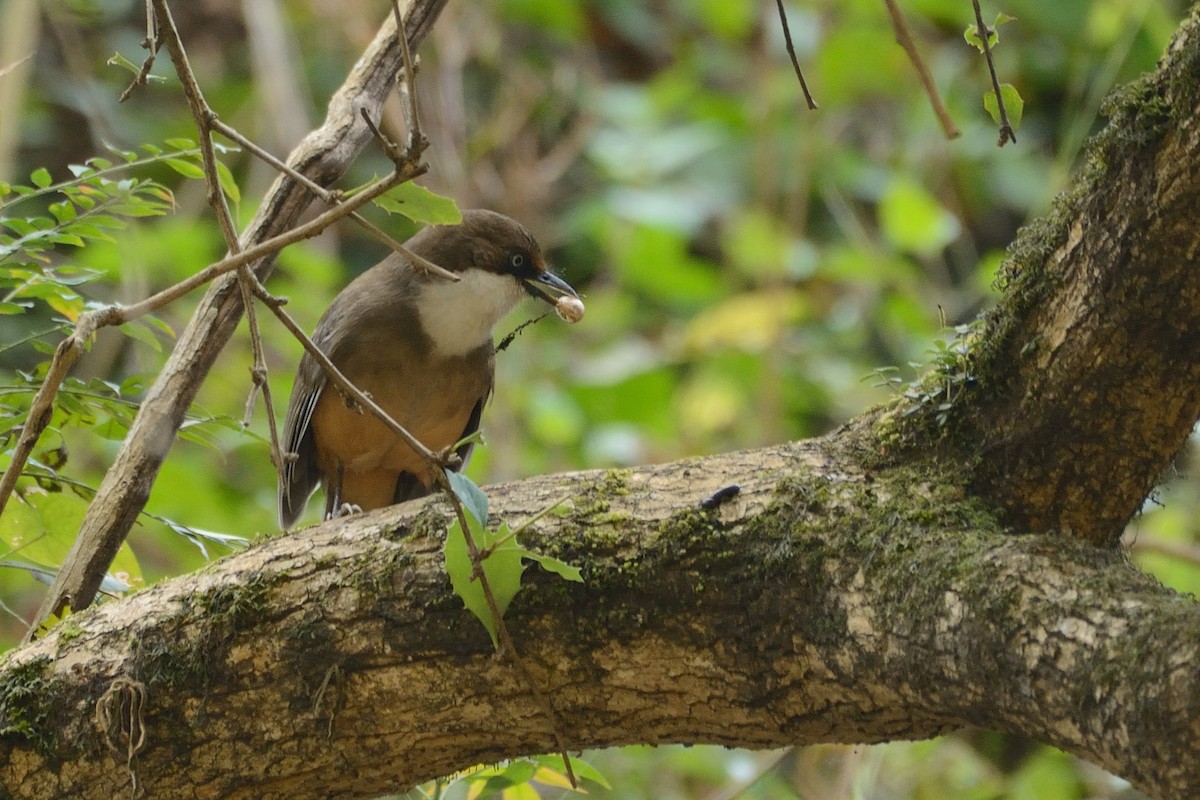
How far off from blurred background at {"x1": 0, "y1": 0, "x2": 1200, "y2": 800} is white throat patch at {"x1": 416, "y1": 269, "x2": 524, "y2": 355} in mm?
1146

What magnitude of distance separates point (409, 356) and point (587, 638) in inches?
67.4

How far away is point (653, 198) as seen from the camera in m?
6.65

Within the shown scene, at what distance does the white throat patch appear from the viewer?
3.62 m

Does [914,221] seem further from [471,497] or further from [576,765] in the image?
[471,497]

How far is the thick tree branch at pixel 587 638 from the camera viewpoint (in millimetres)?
1812

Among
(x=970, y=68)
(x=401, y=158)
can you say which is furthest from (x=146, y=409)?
(x=970, y=68)

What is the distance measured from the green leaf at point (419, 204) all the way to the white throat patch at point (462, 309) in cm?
174

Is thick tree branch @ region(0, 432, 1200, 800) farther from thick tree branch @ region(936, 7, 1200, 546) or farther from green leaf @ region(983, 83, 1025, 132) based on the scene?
green leaf @ region(983, 83, 1025, 132)

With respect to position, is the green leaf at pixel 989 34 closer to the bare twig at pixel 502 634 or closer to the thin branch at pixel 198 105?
the bare twig at pixel 502 634

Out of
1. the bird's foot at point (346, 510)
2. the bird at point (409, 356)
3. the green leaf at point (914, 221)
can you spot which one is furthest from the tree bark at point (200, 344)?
the green leaf at point (914, 221)

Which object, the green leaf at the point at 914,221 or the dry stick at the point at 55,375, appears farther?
the green leaf at the point at 914,221

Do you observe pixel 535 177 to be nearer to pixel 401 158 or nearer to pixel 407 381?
pixel 407 381

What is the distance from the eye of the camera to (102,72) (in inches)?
303

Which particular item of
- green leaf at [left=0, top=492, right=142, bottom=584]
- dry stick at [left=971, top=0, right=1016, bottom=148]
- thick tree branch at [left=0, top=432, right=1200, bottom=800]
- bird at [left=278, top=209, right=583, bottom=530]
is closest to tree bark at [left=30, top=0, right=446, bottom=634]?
green leaf at [left=0, top=492, right=142, bottom=584]
